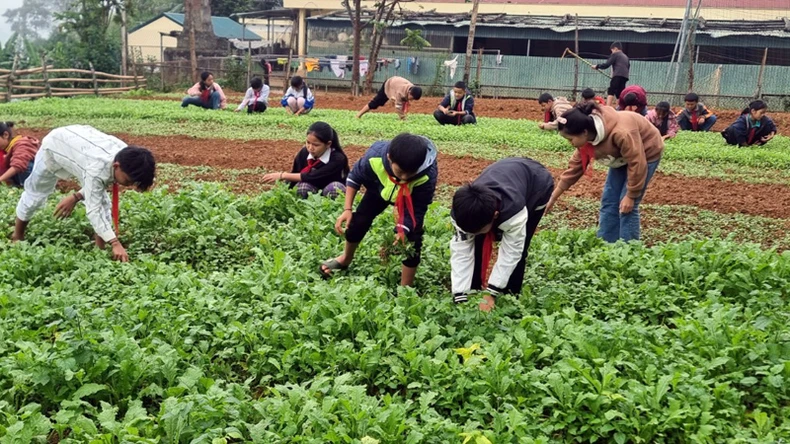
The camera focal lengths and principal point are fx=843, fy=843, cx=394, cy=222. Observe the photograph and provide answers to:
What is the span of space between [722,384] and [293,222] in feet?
13.3

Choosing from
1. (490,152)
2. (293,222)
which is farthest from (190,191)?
(490,152)

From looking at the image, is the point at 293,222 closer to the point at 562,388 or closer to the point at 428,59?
the point at 562,388

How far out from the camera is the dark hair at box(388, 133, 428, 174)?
5008 mm

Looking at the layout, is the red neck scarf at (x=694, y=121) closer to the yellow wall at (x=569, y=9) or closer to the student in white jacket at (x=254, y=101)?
the student in white jacket at (x=254, y=101)

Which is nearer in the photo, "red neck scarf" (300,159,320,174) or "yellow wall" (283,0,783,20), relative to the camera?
"red neck scarf" (300,159,320,174)

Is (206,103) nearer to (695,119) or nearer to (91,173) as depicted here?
(695,119)

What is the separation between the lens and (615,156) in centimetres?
660

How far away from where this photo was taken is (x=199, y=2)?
31.0 metres

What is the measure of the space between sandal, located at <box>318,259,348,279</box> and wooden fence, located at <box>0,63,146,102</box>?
19428 millimetres

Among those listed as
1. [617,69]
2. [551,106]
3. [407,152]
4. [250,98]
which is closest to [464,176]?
[407,152]

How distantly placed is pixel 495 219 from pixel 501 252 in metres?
0.29

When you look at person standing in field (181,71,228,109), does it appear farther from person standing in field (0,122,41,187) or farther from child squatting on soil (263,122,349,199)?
child squatting on soil (263,122,349,199)

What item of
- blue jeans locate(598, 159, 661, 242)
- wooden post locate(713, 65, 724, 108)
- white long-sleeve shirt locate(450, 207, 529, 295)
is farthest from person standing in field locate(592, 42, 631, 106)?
white long-sleeve shirt locate(450, 207, 529, 295)

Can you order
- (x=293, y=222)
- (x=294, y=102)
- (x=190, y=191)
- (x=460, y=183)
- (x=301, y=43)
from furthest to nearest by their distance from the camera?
(x=301, y=43)
(x=294, y=102)
(x=460, y=183)
(x=190, y=191)
(x=293, y=222)
